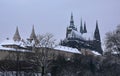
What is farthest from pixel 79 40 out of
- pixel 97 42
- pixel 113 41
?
pixel 113 41

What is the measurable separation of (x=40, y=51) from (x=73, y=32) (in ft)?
273

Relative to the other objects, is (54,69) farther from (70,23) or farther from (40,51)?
(70,23)

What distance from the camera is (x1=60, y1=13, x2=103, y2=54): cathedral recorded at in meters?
142

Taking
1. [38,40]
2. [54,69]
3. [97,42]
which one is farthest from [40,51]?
[97,42]

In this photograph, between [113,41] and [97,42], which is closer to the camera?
[113,41]

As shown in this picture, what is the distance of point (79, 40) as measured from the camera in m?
145

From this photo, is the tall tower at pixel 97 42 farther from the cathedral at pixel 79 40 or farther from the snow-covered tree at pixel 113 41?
the snow-covered tree at pixel 113 41

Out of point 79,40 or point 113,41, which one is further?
point 79,40

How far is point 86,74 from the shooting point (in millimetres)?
53500

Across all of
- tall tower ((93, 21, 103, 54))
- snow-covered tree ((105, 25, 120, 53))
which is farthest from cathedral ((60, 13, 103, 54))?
snow-covered tree ((105, 25, 120, 53))

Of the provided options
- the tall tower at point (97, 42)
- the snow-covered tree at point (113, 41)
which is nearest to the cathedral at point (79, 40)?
the tall tower at point (97, 42)

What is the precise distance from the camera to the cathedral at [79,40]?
465 feet

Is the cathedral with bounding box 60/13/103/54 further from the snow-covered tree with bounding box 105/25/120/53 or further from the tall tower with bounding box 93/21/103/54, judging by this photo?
the snow-covered tree with bounding box 105/25/120/53

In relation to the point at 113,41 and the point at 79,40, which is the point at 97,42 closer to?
the point at 79,40
